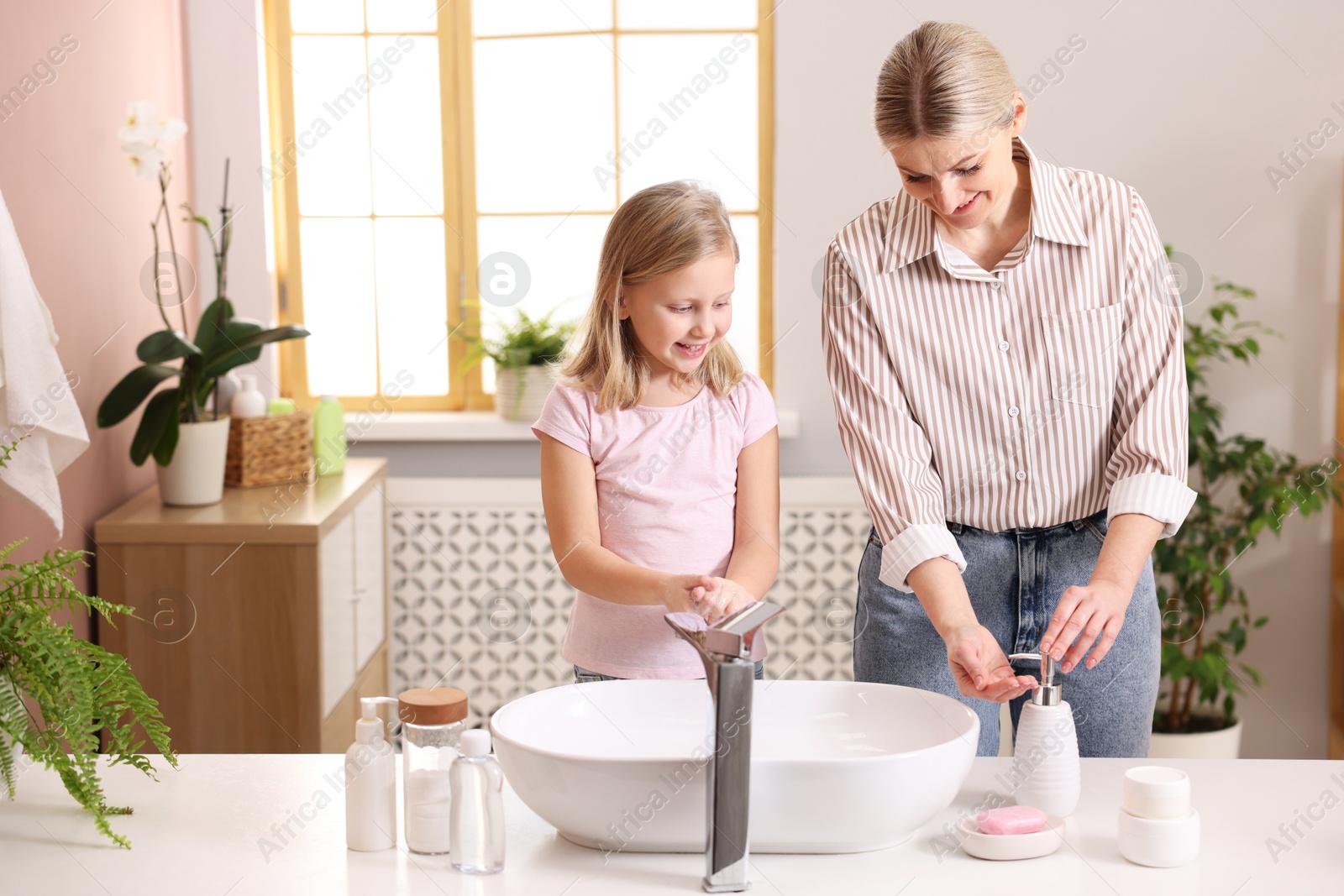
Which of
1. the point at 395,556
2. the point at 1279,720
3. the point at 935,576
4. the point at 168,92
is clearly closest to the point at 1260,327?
the point at 1279,720

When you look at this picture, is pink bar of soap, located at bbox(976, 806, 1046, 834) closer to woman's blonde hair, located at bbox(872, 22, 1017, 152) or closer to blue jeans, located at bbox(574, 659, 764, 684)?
Answer: blue jeans, located at bbox(574, 659, 764, 684)

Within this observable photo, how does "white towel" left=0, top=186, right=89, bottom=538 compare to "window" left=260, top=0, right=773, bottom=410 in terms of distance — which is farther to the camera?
"window" left=260, top=0, right=773, bottom=410

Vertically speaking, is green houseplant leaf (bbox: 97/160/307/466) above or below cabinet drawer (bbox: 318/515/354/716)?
above

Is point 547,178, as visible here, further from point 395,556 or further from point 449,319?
point 395,556

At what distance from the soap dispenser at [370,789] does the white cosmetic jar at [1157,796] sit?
2.00 feet

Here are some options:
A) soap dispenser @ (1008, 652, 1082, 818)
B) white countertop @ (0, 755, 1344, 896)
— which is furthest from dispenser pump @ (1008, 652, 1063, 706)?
white countertop @ (0, 755, 1344, 896)

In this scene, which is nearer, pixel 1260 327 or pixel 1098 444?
pixel 1098 444

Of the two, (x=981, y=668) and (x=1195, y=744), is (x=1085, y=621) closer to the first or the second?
(x=981, y=668)

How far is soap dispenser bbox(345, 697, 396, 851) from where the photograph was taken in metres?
0.97

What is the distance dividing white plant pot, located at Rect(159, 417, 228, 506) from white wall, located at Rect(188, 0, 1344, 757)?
85cm

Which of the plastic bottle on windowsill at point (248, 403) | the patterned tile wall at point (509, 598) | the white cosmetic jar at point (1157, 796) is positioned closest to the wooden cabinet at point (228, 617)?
the plastic bottle on windowsill at point (248, 403)

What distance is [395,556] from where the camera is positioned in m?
2.80

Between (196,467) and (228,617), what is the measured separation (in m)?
0.30

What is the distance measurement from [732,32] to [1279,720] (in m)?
2.06
